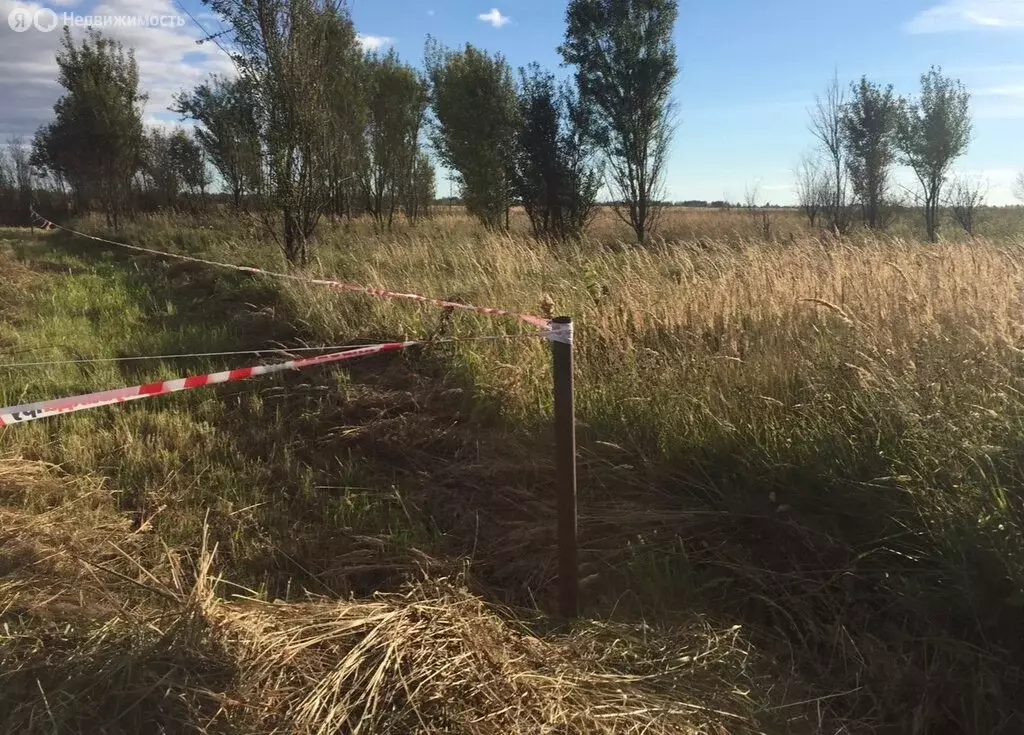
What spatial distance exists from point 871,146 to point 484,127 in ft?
39.7

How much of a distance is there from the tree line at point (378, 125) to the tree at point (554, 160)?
0.04m

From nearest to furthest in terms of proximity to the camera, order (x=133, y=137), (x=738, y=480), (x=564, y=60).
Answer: (x=738, y=480) → (x=564, y=60) → (x=133, y=137)

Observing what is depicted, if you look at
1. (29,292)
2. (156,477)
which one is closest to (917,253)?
(156,477)

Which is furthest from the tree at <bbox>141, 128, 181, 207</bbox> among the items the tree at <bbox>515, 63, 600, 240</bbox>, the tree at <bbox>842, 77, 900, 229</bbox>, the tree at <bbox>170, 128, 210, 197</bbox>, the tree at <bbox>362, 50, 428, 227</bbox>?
the tree at <bbox>842, 77, 900, 229</bbox>

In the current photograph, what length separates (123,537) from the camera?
11.4ft

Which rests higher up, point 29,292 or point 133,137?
point 133,137

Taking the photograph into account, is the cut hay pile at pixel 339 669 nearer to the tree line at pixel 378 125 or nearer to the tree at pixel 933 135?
the tree line at pixel 378 125

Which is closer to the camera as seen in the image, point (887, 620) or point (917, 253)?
point (887, 620)

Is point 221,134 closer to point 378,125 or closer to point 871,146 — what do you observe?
point 378,125

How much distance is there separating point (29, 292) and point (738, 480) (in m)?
11.5

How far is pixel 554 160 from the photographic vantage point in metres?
18.2

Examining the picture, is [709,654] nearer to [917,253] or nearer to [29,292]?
[917,253]

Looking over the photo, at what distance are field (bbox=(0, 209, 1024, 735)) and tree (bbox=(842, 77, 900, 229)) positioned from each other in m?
17.5

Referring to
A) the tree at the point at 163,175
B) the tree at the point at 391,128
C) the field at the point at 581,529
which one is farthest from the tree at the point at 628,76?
the tree at the point at 163,175
